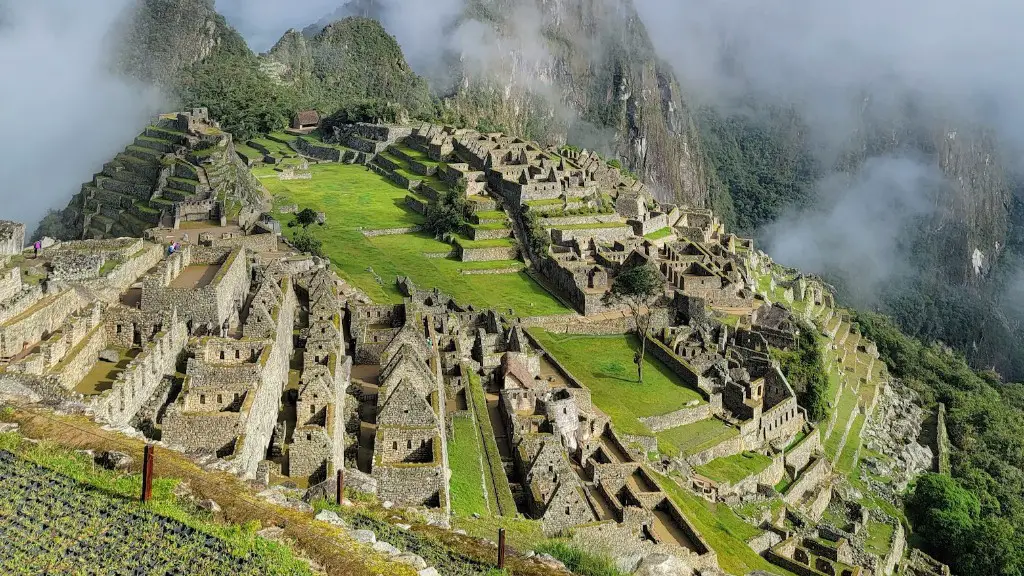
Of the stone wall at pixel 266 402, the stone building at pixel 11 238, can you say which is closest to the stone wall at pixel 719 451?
the stone wall at pixel 266 402

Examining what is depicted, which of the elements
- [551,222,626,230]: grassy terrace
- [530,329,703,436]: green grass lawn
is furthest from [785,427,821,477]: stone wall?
[551,222,626,230]: grassy terrace

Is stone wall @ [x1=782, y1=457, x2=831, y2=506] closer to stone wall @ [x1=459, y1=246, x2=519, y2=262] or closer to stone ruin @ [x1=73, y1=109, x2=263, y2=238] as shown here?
stone wall @ [x1=459, y1=246, x2=519, y2=262]

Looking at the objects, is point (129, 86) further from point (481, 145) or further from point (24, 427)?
point (24, 427)

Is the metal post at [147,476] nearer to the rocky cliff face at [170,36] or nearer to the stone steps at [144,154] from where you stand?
the stone steps at [144,154]

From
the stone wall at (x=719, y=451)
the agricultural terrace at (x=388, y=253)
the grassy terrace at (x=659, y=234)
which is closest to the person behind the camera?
the stone wall at (x=719, y=451)

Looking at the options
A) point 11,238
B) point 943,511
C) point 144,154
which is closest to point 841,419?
point 943,511

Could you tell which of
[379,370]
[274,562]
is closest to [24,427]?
[274,562]
